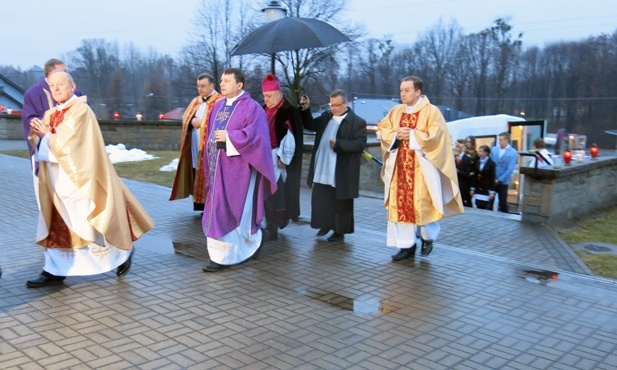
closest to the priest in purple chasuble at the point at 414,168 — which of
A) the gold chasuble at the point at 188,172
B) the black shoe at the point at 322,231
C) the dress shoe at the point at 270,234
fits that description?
the black shoe at the point at 322,231

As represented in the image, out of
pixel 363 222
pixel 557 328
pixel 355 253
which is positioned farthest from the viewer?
pixel 363 222

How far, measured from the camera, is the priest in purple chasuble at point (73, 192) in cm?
519

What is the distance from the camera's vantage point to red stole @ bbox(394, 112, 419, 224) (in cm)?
661

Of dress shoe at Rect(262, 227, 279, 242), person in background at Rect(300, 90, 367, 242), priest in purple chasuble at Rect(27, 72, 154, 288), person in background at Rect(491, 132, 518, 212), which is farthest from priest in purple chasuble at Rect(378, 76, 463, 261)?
person in background at Rect(491, 132, 518, 212)

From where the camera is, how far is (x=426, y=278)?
239 inches

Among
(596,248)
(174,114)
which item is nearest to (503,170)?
(596,248)

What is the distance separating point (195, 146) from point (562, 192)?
5.61 metres

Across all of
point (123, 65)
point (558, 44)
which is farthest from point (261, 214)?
point (123, 65)

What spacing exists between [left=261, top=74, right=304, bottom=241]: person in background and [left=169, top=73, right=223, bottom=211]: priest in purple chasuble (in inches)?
53.6

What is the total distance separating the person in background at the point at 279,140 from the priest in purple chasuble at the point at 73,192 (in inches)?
92.4

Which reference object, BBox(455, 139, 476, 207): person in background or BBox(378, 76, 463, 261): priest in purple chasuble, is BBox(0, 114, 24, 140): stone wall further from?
BBox(378, 76, 463, 261): priest in purple chasuble

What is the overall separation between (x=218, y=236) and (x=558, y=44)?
47274mm

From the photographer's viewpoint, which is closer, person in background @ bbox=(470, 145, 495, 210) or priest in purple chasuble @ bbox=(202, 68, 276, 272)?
priest in purple chasuble @ bbox=(202, 68, 276, 272)

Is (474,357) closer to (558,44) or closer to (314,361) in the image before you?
(314,361)
